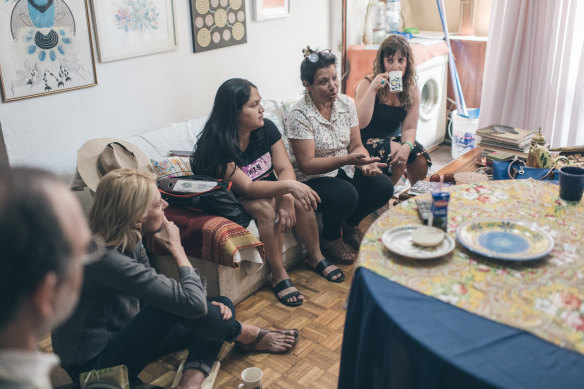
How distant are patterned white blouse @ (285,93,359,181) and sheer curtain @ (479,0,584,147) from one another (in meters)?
1.53

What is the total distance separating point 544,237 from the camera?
60.8 inches

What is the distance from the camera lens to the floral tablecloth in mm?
1240

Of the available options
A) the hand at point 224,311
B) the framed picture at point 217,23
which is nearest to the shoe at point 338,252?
the hand at point 224,311

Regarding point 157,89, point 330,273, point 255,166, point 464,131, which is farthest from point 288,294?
point 464,131

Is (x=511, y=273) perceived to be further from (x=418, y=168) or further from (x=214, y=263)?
(x=418, y=168)

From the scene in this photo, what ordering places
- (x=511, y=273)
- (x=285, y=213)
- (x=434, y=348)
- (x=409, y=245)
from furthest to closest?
(x=285, y=213), (x=409, y=245), (x=511, y=273), (x=434, y=348)

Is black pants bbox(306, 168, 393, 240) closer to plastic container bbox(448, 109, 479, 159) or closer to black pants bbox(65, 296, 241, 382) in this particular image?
black pants bbox(65, 296, 241, 382)

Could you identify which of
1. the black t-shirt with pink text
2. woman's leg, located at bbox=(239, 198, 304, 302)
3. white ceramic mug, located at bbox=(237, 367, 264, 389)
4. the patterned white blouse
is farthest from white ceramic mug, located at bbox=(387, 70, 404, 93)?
white ceramic mug, located at bbox=(237, 367, 264, 389)

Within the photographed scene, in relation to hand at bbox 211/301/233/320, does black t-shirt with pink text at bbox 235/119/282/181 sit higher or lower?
higher

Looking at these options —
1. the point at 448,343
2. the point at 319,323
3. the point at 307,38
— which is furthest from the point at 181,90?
the point at 448,343

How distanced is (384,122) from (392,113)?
0.22 ft

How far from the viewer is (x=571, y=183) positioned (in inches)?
70.6

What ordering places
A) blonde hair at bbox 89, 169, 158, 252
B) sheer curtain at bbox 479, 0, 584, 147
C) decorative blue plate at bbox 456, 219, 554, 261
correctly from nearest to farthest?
decorative blue plate at bbox 456, 219, 554, 261 < blonde hair at bbox 89, 169, 158, 252 < sheer curtain at bbox 479, 0, 584, 147

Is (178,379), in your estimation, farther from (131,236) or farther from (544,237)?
(544,237)
